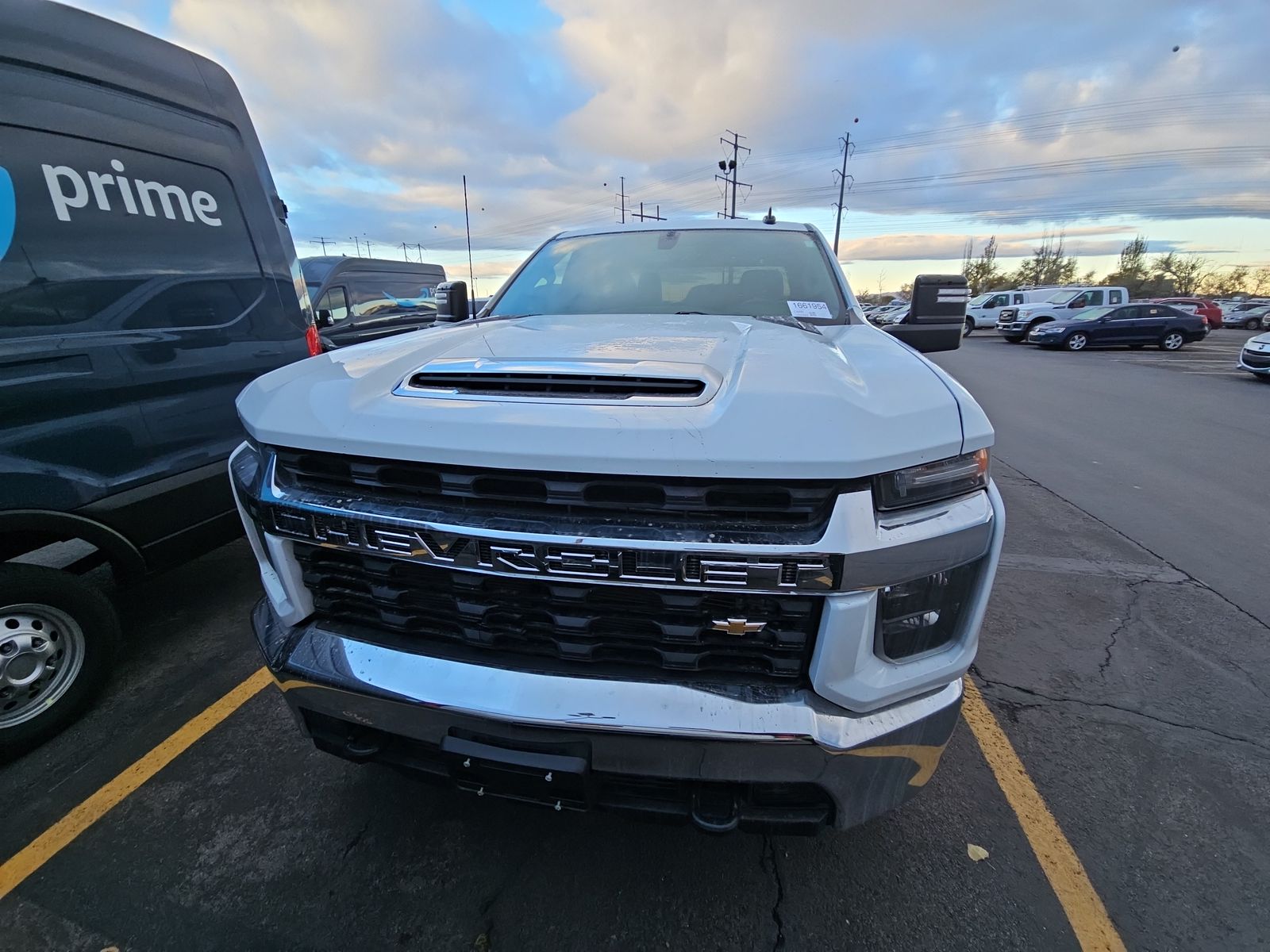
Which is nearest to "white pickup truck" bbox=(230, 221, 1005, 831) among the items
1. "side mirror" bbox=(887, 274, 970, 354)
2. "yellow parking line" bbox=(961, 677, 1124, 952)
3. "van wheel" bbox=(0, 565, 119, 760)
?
"yellow parking line" bbox=(961, 677, 1124, 952)

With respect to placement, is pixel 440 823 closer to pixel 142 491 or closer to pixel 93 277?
pixel 142 491

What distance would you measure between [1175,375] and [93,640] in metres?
18.8

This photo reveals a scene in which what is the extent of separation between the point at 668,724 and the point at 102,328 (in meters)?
2.80

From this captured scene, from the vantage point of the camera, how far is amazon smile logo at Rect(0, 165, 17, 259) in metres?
2.26

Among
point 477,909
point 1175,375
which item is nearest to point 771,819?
point 477,909

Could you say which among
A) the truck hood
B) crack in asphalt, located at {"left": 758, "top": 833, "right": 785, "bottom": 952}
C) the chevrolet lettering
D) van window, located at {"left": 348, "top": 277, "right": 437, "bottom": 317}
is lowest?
crack in asphalt, located at {"left": 758, "top": 833, "right": 785, "bottom": 952}

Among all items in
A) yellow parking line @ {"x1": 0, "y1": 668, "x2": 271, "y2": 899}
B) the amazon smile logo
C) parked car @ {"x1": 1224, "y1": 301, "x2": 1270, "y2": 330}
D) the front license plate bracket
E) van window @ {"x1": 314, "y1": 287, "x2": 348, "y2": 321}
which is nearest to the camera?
the front license plate bracket

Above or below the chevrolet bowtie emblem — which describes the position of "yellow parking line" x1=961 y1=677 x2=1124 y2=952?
A: below

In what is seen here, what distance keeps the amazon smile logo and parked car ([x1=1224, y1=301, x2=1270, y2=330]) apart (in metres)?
43.5

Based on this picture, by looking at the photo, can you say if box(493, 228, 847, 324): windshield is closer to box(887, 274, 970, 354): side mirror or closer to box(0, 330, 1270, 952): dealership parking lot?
box(887, 274, 970, 354): side mirror

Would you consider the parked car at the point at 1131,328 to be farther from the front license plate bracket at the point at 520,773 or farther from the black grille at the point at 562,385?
the front license plate bracket at the point at 520,773

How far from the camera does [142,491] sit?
8.57 feet

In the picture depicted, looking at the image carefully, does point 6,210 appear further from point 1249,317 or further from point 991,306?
point 1249,317

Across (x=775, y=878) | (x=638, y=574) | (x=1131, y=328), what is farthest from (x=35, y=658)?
(x=1131, y=328)
